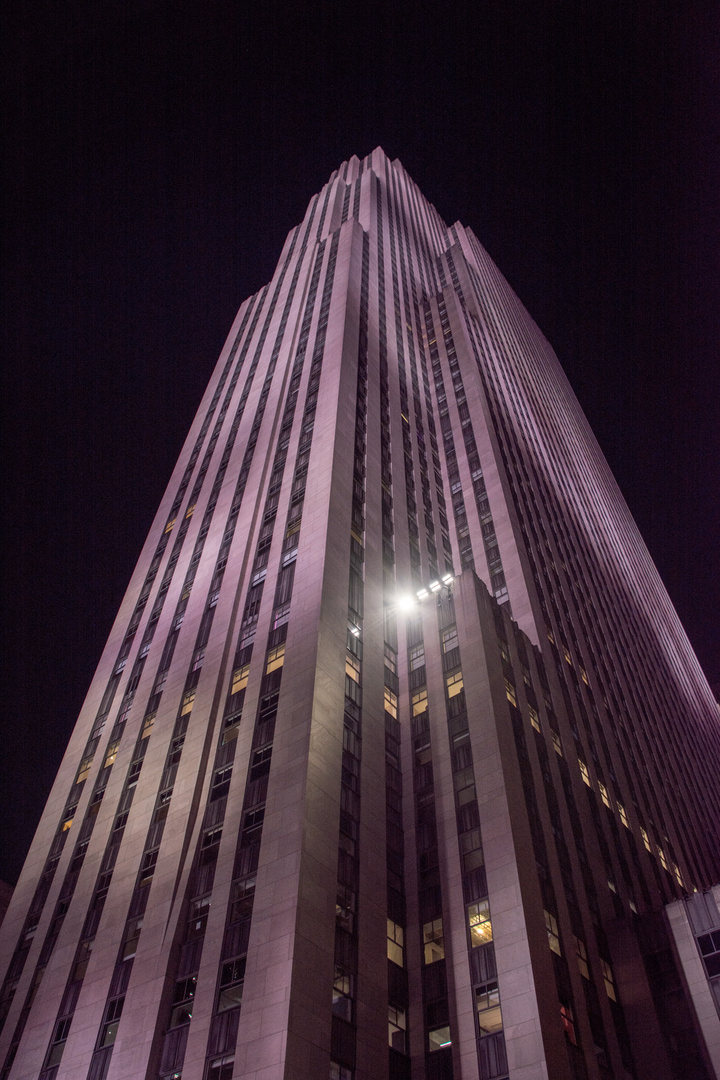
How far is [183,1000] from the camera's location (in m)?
37.5

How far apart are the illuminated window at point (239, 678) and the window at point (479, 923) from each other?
63.2ft

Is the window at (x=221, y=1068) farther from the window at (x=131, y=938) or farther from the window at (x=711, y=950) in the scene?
the window at (x=711, y=950)

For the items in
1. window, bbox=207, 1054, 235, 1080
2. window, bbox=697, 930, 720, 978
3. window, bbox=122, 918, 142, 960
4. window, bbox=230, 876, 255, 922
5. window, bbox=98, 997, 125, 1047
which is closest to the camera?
window, bbox=207, 1054, 235, 1080

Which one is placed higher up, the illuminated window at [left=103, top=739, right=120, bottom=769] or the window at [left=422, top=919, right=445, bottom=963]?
the illuminated window at [left=103, top=739, right=120, bottom=769]

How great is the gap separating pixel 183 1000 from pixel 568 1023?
18.3 meters

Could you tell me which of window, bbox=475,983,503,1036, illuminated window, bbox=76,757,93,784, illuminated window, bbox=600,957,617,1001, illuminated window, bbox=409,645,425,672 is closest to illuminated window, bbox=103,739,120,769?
illuminated window, bbox=76,757,93,784

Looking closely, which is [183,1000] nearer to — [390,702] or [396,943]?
[396,943]

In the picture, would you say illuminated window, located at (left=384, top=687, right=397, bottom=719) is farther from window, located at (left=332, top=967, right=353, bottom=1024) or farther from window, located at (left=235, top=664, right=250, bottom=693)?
window, located at (left=332, top=967, right=353, bottom=1024)

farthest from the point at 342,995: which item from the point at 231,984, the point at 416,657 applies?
the point at 416,657

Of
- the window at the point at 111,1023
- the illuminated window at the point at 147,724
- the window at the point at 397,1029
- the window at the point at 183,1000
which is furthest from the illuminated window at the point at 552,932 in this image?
the illuminated window at the point at 147,724

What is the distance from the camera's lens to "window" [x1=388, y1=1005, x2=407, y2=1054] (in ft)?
124

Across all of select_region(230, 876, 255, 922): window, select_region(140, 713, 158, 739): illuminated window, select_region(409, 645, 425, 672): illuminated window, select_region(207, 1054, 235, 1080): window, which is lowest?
select_region(207, 1054, 235, 1080): window

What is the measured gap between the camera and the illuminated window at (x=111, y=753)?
56.9 metres

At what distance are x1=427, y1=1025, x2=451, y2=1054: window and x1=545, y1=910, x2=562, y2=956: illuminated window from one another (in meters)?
6.64
